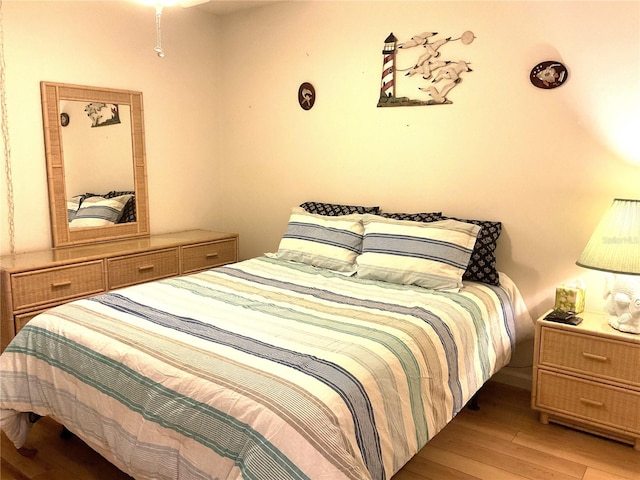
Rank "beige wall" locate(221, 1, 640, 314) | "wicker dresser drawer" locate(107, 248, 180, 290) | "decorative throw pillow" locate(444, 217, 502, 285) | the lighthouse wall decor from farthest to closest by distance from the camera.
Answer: "wicker dresser drawer" locate(107, 248, 180, 290) < the lighthouse wall decor < "decorative throw pillow" locate(444, 217, 502, 285) < "beige wall" locate(221, 1, 640, 314)

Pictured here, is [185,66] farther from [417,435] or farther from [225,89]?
[417,435]

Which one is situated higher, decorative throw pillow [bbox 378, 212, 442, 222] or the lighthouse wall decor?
the lighthouse wall decor

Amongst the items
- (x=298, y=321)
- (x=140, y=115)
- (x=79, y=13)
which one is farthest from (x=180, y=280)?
(x=79, y=13)

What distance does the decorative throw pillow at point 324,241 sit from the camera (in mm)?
2957

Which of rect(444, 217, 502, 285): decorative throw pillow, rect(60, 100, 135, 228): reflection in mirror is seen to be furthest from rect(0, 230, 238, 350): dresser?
rect(444, 217, 502, 285): decorative throw pillow

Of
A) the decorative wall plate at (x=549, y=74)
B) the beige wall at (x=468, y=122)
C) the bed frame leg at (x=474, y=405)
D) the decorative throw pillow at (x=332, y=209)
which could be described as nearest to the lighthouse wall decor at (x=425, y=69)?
the beige wall at (x=468, y=122)

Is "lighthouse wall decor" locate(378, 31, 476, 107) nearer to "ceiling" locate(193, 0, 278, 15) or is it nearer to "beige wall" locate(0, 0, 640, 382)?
"beige wall" locate(0, 0, 640, 382)

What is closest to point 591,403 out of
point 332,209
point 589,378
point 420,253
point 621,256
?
point 589,378

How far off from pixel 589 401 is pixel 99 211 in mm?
3091

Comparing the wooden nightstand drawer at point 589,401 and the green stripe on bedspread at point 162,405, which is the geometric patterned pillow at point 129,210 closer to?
the green stripe on bedspread at point 162,405

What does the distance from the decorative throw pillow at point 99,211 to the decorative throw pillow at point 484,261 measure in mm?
2352

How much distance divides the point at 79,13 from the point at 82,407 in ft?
8.15

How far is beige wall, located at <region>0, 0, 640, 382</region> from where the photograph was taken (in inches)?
101

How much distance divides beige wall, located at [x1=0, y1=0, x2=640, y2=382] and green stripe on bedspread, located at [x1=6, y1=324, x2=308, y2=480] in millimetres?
1226
